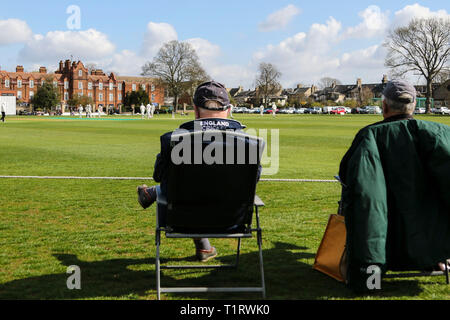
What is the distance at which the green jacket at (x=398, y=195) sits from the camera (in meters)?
3.95

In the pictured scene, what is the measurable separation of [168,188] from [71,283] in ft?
4.22

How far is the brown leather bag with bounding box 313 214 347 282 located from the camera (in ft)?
14.8

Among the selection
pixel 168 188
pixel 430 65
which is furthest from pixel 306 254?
pixel 430 65

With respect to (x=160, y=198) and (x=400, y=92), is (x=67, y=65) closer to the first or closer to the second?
(x=160, y=198)

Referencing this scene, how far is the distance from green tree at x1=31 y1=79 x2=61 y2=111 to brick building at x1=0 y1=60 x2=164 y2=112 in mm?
20856

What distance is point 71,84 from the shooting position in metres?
136

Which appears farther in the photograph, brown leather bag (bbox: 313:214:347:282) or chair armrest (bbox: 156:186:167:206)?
brown leather bag (bbox: 313:214:347:282)

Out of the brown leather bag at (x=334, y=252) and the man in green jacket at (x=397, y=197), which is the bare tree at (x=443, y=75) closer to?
the brown leather bag at (x=334, y=252)

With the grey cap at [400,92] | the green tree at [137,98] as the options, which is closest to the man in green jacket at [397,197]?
the grey cap at [400,92]

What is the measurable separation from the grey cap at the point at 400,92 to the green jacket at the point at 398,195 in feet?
0.70

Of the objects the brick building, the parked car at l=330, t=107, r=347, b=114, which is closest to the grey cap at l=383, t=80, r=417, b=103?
the parked car at l=330, t=107, r=347, b=114

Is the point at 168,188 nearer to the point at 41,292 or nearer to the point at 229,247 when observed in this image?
the point at 41,292

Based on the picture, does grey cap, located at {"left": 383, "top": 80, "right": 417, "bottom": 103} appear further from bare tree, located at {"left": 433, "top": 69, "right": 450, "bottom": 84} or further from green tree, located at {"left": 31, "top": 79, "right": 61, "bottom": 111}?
green tree, located at {"left": 31, "top": 79, "right": 61, "bottom": 111}
